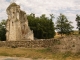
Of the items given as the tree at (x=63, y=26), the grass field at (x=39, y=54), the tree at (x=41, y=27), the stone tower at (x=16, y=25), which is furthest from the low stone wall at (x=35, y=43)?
the tree at (x=63, y=26)

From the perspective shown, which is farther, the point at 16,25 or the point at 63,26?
the point at 63,26

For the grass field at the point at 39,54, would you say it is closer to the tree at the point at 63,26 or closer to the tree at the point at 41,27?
the tree at the point at 41,27

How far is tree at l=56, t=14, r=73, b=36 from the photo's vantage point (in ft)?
317

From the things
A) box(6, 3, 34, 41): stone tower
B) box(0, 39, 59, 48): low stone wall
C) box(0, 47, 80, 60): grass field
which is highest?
box(6, 3, 34, 41): stone tower

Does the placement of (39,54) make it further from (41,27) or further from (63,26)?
(63,26)

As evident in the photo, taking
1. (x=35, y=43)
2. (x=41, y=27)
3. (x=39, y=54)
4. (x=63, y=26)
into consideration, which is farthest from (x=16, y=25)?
(x=63, y=26)

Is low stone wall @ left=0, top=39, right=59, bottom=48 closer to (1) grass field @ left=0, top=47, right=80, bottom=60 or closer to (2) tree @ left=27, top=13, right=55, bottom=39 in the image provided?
(1) grass field @ left=0, top=47, right=80, bottom=60

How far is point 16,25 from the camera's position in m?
58.8

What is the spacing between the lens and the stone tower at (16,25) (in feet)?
194

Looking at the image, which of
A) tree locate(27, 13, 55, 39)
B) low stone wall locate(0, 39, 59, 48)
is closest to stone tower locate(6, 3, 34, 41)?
low stone wall locate(0, 39, 59, 48)

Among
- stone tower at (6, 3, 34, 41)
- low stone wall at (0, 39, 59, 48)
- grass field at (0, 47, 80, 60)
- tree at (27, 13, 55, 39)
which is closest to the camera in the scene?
grass field at (0, 47, 80, 60)

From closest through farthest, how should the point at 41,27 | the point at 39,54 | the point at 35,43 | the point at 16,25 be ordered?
1. the point at 39,54
2. the point at 35,43
3. the point at 16,25
4. the point at 41,27

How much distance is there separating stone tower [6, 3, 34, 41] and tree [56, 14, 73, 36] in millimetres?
37578

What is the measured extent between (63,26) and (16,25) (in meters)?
42.0
